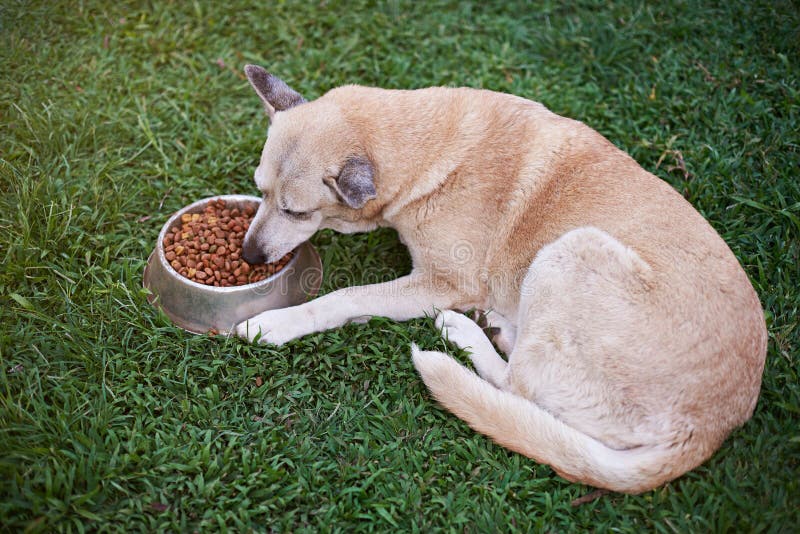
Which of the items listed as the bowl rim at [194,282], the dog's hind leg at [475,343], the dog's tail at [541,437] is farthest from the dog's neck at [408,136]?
the dog's tail at [541,437]

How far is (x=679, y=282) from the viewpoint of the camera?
3.16 metres

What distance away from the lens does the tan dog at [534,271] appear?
3.05 m

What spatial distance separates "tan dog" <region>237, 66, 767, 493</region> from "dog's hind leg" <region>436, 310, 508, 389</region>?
0.01m

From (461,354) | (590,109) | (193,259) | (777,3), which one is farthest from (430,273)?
(777,3)

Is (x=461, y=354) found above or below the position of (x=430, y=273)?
below

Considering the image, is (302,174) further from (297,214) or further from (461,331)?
(461,331)

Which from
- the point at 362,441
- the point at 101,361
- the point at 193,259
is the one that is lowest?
the point at 362,441

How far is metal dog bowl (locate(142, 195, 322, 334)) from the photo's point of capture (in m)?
3.70

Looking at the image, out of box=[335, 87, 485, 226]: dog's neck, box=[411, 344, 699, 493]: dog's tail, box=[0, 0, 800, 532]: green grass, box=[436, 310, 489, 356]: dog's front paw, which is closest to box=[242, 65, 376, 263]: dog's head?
box=[335, 87, 485, 226]: dog's neck

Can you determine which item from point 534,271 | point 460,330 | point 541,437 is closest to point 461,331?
point 460,330

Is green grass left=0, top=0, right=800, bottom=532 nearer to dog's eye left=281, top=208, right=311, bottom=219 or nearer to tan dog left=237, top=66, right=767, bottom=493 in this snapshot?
tan dog left=237, top=66, right=767, bottom=493

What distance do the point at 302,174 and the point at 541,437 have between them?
1.88m

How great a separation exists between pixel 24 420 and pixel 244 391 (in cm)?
108

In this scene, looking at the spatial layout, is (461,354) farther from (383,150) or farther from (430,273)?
(383,150)
